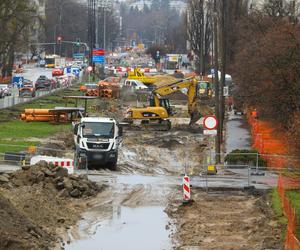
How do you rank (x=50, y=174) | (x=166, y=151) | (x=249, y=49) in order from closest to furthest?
(x=50, y=174)
(x=166, y=151)
(x=249, y=49)

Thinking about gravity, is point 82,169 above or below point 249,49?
below

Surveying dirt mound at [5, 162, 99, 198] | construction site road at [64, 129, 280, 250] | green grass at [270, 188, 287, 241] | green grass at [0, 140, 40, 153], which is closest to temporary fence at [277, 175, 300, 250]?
green grass at [270, 188, 287, 241]

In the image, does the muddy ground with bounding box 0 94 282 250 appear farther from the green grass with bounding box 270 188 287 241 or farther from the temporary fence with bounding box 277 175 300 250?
the temporary fence with bounding box 277 175 300 250

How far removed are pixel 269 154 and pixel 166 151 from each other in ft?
33.2

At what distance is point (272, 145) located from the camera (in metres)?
42.9

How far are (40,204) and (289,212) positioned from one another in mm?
7712

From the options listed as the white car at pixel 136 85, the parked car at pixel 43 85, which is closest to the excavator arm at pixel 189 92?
the white car at pixel 136 85

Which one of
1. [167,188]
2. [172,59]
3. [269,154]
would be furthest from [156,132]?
[172,59]

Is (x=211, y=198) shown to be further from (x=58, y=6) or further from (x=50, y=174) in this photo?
(x=58, y=6)

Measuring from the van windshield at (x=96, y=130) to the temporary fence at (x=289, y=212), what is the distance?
326 inches

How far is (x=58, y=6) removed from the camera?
190 meters

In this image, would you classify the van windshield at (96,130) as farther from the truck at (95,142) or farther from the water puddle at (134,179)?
the water puddle at (134,179)

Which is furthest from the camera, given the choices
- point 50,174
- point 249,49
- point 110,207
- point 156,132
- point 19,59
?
point 19,59

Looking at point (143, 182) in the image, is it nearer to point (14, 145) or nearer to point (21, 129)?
point (14, 145)
